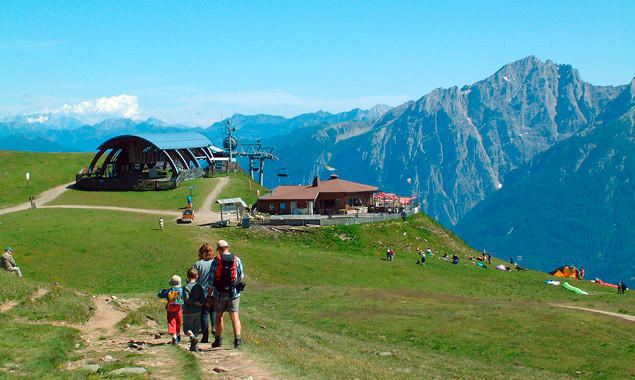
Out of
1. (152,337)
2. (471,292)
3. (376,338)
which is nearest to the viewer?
(152,337)

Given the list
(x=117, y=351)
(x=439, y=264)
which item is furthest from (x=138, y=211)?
(x=117, y=351)

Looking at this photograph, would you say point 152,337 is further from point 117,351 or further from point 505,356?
point 505,356

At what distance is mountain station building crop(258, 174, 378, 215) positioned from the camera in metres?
77.7

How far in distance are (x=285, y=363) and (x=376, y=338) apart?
39.6ft

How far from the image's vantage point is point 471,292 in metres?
49.9

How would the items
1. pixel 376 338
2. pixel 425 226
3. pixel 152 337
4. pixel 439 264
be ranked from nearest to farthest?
pixel 152 337 → pixel 376 338 → pixel 439 264 → pixel 425 226

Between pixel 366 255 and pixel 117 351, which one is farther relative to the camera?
pixel 366 255

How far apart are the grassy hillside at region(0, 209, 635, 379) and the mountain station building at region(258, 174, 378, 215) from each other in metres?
8.47

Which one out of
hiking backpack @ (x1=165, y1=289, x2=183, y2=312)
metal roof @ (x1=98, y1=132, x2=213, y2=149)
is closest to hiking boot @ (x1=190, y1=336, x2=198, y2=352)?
hiking backpack @ (x1=165, y1=289, x2=183, y2=312)

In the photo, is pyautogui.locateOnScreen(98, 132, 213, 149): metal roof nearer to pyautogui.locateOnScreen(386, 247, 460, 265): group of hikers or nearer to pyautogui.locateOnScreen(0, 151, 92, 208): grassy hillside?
pyautogui.locateOnScreen(0, 151, 92, 208): grassy hillside

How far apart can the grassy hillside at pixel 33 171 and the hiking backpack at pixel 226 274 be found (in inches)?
2637

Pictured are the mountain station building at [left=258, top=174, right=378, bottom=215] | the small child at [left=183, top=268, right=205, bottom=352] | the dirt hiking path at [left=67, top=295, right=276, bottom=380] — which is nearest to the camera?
the dirt hiking path at [left=67, top=295, right=276, bottom=380]

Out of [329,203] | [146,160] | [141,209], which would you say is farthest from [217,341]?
[146,160]

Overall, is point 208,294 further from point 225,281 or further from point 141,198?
point 141,198
